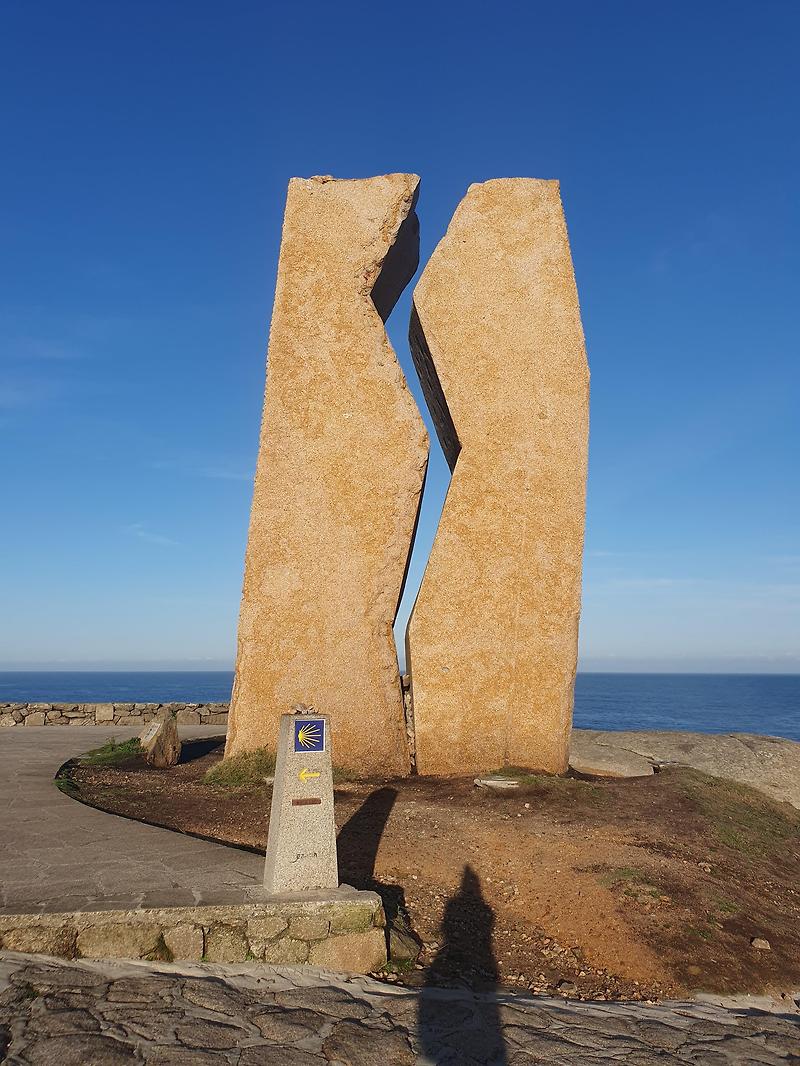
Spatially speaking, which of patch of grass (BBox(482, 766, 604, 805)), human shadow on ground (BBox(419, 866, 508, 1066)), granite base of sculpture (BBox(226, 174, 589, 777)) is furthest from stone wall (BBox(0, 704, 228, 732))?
human shadow on ground (BBox(419, 866, 508, 1066))

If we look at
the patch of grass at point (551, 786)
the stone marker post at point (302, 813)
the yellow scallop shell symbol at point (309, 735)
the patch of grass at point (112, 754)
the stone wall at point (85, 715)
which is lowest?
the stone wall at point (85, 715)

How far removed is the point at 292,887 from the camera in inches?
164

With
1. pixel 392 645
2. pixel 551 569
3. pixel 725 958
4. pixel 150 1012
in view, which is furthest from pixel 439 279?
pixel 150 1012

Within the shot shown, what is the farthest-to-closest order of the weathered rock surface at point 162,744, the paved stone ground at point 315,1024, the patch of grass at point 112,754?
the weathered rock surface at point 162,744
the patch of grass at point 112,754
the paved stone ground at point 315,1024

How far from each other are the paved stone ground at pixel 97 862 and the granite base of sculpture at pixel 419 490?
2.76 metres

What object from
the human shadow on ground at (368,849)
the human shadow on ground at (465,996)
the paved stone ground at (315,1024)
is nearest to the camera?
the paved stone ground at (315,1024)

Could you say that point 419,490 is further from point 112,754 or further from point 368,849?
point 112,754

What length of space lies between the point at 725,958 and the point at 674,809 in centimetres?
309

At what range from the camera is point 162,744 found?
10094 millimetres

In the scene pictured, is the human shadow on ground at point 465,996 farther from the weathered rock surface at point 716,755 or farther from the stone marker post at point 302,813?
the weathered rock surface at point 716,755

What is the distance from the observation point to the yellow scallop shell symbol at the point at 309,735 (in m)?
4.39

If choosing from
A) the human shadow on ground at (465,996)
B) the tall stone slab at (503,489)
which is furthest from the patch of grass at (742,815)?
the human shadow on ground at (465,996)

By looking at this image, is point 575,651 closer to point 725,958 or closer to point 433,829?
point 433,829

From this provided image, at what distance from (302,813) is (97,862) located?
160 cm
